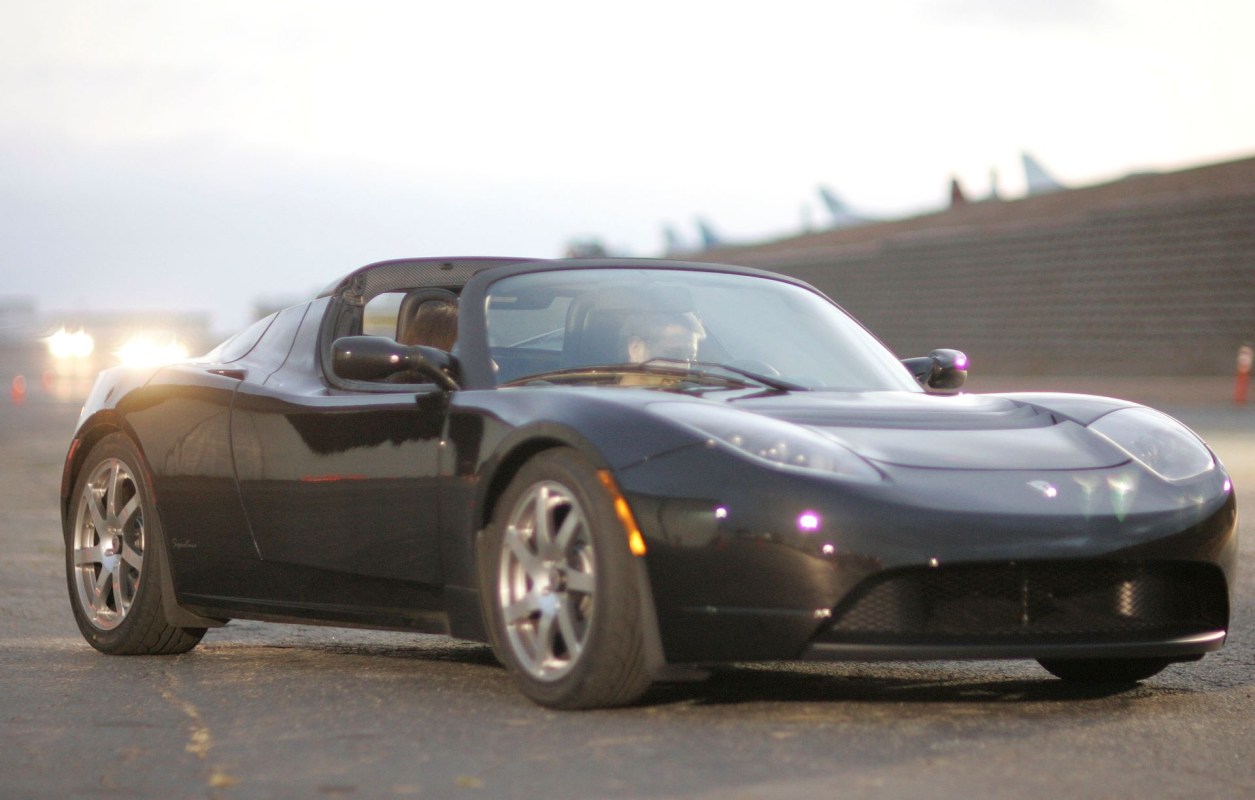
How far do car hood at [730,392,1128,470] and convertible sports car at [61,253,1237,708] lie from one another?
0.04ft

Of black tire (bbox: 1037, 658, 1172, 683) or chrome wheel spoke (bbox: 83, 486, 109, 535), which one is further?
chrome wheel spoke (bbox: 83, 486, 109, 535)

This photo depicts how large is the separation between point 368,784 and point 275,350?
267 cm

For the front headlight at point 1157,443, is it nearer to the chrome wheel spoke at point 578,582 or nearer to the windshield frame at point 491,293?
the windshield frame at point 491,293

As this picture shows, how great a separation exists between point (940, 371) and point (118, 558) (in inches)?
111

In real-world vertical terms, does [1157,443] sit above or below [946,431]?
below

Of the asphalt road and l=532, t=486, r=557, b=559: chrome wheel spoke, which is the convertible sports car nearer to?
l=532, t=486, r=557, b=559: chrome wheel spoke

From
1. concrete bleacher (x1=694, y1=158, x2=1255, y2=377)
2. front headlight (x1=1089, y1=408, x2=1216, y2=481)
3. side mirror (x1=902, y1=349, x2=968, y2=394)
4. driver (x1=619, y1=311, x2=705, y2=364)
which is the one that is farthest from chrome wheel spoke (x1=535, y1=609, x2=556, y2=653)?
concrete bleacher (x1=694, y1=158, x2=1255, y2=377)

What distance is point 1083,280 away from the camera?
58.0 metres

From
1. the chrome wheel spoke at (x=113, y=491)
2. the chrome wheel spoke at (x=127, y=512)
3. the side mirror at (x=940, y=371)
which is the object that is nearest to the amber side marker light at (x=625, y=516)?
the side mirror at (x=940, y=371)

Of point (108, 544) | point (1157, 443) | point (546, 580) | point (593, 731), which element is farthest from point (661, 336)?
point (108, 544)

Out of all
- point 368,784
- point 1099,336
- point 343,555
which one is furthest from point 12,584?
point 1099,336

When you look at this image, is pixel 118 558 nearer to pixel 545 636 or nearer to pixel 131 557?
pixel 131 557

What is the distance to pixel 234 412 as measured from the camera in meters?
6.10

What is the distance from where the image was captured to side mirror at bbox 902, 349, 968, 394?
6348 mm
